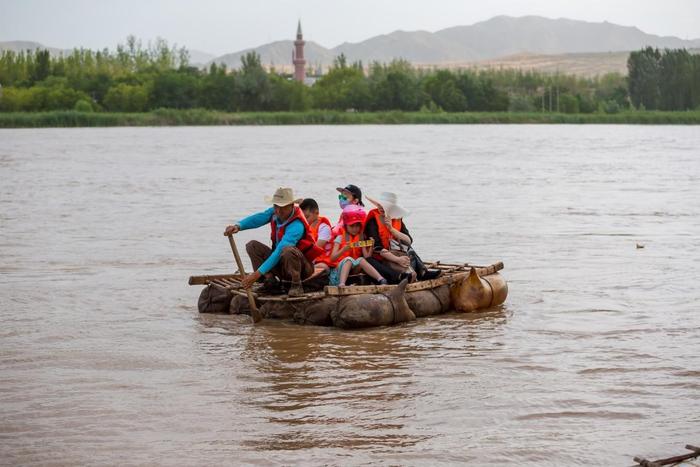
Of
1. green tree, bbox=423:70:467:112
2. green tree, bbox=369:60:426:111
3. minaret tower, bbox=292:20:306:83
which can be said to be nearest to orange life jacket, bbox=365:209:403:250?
green tree, bbox=369:60:426:111

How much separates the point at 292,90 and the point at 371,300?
7952 cm

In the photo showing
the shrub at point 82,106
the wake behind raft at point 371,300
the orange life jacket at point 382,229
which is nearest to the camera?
the wake behind raft at point 371,300

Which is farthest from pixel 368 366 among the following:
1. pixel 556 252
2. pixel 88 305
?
pixel 556 252

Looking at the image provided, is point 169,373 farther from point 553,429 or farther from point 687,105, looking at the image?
point 687,105

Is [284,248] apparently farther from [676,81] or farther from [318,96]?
[318,96]

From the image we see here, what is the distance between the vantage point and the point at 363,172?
3231cm

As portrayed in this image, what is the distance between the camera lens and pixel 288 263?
955cm

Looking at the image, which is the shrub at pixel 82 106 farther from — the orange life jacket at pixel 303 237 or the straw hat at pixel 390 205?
the straw hat at pixel 390 205

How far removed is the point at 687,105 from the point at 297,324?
78964 mm

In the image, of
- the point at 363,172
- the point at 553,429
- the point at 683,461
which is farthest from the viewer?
the point at 363,172

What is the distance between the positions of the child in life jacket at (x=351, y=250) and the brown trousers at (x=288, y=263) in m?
0.24

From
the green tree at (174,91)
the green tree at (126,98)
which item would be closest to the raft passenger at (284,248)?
the green tree at (126,98)

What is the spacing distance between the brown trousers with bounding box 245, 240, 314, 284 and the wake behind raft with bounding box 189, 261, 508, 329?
0.62ft

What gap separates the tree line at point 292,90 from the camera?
83.1 m
